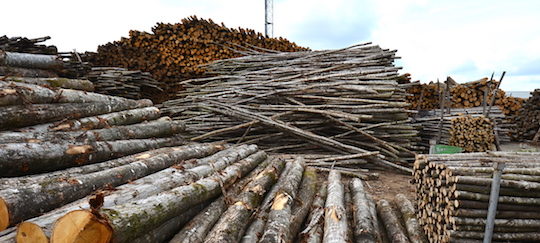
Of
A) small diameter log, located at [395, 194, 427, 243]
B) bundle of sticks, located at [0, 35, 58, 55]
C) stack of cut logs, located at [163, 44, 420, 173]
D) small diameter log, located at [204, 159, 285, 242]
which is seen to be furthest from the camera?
stack of cut logs, located at [163, 44, 420, 173]

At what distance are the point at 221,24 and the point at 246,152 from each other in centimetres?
719

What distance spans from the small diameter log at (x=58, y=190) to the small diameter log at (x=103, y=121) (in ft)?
3.92

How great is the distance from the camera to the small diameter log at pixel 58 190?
2.39m

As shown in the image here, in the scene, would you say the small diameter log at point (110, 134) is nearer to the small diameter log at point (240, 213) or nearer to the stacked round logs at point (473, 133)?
the small diameter log at point (240, 213)

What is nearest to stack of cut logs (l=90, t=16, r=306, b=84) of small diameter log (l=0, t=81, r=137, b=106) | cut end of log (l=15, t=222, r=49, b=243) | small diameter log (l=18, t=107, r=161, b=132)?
small diameter log (l=18, t=107, r=161, b=132)

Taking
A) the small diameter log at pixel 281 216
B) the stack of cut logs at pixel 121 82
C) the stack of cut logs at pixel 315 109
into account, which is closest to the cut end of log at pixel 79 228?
the small diameter log at pixel 281 216

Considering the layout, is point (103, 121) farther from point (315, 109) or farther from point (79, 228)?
point (315, 109)

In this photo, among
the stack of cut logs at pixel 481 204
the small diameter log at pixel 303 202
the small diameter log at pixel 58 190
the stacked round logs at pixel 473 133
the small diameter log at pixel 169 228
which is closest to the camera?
the small diameter log at pixel 58 190

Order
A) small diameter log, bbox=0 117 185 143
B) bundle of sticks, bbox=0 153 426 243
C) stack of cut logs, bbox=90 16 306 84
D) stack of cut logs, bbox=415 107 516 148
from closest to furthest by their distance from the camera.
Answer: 1. bundle of sticks, bbox=0 153 426 243
2. small diameter log, bbox=0 117 185 143
3. stack of cut logs, bbox=415 107 516 148
4. stack of cut logs, bbox=90 16 306 84

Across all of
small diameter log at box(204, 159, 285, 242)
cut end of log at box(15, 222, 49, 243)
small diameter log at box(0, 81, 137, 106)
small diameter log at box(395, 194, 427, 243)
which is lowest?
small diameter log at box(395, 194, 427, 243)

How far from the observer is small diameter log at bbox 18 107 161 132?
4344 millimetres

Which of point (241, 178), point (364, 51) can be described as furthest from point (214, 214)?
point (364, 51)

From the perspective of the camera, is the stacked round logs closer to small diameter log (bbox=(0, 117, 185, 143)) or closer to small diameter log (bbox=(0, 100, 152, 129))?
small diameter log (bbox=(0, 117, 185, 143))

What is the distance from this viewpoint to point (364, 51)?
30.0 ft
